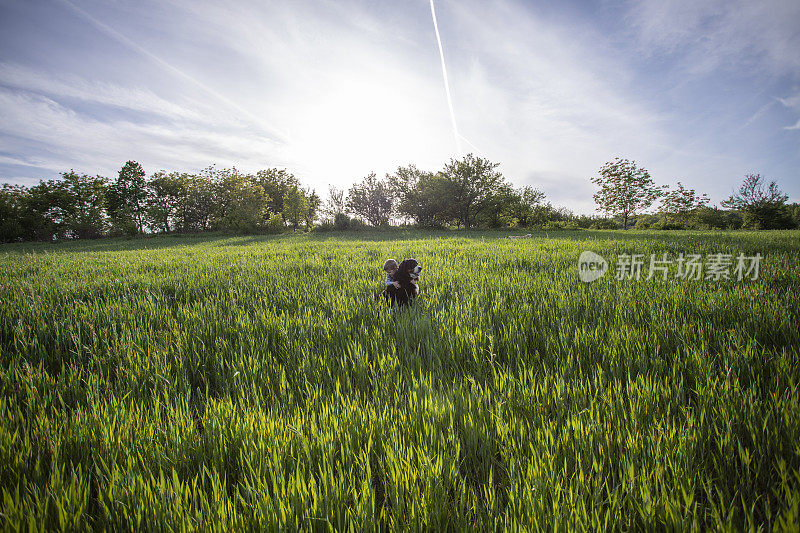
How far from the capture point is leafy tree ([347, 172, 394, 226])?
139 feet

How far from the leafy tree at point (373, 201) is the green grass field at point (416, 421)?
1585 inches

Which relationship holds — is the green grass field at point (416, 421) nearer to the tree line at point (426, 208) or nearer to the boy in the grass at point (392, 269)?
the boy in the grass at point (392, 269)

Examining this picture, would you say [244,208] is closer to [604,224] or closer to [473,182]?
[473,182]

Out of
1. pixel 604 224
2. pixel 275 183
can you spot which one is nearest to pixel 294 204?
pixel 275 183

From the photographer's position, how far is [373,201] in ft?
140

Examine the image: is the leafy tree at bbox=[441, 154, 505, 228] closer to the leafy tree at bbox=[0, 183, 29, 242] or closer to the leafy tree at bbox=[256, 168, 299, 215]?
the leafy tree at bbox=[256, 168, 299, 215]

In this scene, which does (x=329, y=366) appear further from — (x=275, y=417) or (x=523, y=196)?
(x=523, y=196)

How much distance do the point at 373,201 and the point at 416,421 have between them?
141ft

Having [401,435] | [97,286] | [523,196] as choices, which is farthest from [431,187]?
[401,435]

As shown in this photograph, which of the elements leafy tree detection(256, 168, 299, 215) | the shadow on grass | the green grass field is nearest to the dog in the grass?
the green grass field

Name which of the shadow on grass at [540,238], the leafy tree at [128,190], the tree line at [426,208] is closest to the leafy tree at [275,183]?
the tree line at [426,208]

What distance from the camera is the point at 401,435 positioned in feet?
3.94

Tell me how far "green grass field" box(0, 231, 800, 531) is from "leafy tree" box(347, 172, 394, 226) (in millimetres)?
40249

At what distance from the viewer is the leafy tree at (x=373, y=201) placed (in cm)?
4231
